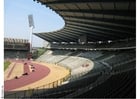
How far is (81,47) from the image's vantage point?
2340 inches

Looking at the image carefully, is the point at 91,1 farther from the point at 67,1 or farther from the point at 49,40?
the point at 49,40

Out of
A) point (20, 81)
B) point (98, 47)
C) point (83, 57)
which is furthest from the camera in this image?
point (83, 57)

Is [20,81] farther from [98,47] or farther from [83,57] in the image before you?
[83,57]

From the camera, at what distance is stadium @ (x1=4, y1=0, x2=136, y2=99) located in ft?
58.0

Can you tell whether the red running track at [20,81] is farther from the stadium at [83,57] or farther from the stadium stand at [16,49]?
the stadium stand at [16,49]

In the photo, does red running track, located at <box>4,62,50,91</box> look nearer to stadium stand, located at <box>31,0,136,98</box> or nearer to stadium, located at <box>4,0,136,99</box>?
stadium, located at <box>4,0,136,99</box>

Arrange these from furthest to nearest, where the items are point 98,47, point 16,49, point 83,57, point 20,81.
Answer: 1. point 16,49
2. point 83,57
3. point 98,47
4. point 20,81

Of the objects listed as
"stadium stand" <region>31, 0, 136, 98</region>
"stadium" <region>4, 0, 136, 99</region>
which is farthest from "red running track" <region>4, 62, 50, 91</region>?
"stadium stand" <region>31, 0, 136, 98</region>

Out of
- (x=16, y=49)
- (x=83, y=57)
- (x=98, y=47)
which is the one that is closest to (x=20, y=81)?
(x=98, y=47)

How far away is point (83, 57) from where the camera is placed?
5419 centimetres

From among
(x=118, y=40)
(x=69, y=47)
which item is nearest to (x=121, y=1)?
(x=118, y=40)

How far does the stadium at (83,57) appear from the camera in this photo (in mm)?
17672

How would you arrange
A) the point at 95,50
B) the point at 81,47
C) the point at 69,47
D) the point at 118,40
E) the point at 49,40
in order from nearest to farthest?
the point at 118,40 < the point at 95,50 < the point at 81,47 < the point at 69,47 < the point at 49,40

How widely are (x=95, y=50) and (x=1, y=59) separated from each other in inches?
1913
